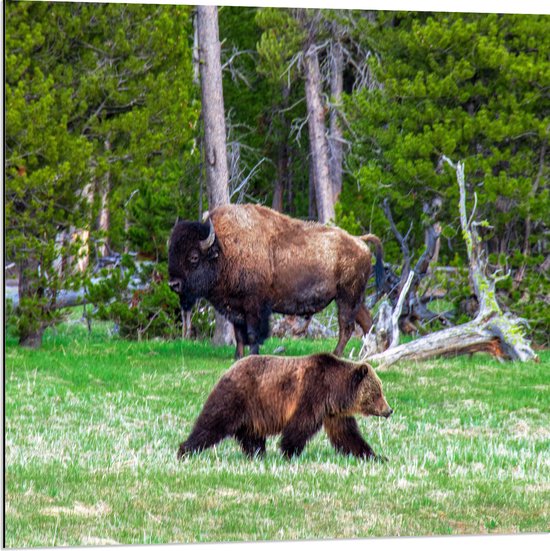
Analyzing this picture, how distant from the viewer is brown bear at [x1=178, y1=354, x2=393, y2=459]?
743cm

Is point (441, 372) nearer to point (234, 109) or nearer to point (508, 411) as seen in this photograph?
point (508, 411)

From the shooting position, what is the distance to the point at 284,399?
7461 mm

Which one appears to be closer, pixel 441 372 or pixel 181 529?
pixel 181 529

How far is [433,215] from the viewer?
31.5 ft

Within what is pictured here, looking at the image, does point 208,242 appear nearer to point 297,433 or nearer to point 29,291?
point 29,291

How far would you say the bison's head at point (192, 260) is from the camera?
30.6 ft

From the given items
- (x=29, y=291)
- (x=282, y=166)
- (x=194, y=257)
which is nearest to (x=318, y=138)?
(x=282, y=166)

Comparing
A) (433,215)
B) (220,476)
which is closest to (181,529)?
(220,476)

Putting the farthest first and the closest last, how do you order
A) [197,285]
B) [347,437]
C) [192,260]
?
1. [197,285]
2. [192,260]
3. [347,437]

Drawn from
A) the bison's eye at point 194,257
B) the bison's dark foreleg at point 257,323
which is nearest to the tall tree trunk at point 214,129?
the bison's dark foreleg at point 257,323

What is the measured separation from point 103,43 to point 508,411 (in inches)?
162

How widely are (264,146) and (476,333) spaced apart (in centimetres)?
227

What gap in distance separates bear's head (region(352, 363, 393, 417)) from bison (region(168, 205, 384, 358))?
1954 millimetres

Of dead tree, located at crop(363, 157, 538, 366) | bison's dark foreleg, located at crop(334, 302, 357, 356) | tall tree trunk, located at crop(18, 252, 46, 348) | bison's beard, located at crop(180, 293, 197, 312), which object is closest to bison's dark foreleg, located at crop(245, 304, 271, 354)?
bison's beard, located at crop(180, 293, 197, 312)
